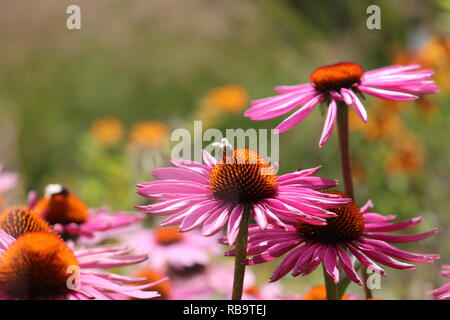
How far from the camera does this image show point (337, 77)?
460mm

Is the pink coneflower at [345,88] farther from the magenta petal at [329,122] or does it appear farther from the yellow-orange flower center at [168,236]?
the yellow-orange flower center at [168,236]

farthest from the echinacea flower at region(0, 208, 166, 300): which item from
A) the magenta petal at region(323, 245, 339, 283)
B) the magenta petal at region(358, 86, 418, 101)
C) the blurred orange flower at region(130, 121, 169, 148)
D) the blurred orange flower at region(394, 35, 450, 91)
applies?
the blurred orange flower at region(130, 121, 169, 148)

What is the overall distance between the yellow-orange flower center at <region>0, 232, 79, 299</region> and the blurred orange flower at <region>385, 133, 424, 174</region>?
1.23 metres

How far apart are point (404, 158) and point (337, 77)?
1088mm

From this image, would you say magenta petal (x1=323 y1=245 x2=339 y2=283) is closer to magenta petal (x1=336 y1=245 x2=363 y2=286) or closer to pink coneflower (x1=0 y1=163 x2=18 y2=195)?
magenta petal (x1=336 y1=245 x2=363 y2=286)

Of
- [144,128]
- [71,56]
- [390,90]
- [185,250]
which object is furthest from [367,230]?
[71,56]

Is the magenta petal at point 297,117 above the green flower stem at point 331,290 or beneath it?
above

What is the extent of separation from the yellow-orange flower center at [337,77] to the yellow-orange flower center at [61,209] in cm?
25

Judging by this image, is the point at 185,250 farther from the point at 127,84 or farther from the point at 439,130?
the point at 127,84

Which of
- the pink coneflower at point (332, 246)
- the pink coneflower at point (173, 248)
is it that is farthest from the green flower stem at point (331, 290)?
the pink coneflower at point (173, 248)

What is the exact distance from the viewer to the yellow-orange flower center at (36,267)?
351 millimetres

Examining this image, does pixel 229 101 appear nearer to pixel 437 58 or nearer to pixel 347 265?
pixel 437 58

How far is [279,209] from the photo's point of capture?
35 centimetres

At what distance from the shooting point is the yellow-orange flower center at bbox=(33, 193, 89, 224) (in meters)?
0.54
